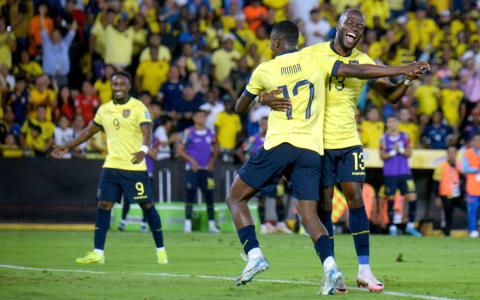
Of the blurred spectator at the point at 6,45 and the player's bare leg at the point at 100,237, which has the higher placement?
the blurred spectator at the point at 6,45

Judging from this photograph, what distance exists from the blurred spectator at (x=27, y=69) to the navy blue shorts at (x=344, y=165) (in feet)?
50.6

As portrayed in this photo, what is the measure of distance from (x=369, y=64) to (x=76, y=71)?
17.1 meters

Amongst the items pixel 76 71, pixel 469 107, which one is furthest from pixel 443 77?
pixel 76 71

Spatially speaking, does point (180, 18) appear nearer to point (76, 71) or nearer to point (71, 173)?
point (76, 71)

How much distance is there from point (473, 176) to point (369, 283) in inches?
552

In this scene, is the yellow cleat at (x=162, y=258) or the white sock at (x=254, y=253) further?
the yellow cleat at (x=162, y=258)

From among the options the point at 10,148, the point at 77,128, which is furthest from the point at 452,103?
the point at 10,148

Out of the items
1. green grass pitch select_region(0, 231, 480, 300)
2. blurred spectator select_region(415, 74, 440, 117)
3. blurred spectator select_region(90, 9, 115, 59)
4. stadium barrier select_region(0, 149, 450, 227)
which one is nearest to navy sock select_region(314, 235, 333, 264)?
green grass pitch select_region(0, 231, 480, 300)

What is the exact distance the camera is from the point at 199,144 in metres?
24.2

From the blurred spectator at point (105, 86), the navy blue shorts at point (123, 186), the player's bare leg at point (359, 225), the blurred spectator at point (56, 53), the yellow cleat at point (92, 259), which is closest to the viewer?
the player's bare leg at point (359, 225)

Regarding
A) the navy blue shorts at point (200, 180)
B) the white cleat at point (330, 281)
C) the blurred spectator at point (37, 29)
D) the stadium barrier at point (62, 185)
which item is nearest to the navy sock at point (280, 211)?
the navy blue shorts at point (200, 180)

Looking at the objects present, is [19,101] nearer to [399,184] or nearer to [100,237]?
[399,184]

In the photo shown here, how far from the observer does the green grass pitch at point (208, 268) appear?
1038 centimetres

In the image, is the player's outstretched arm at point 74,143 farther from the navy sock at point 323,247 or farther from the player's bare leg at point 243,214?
the navy sock at point 323,247
